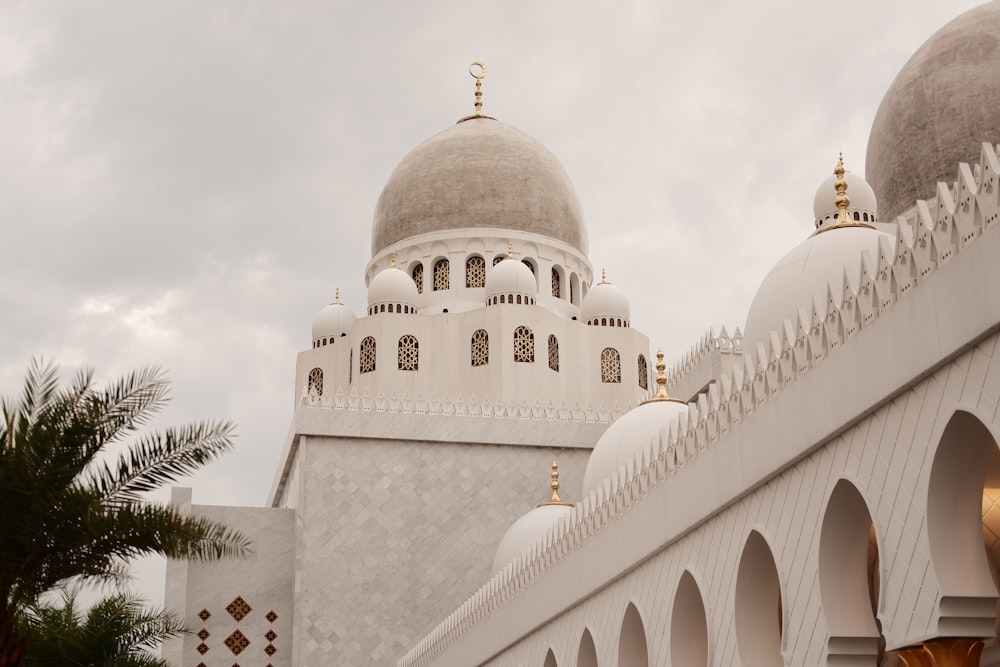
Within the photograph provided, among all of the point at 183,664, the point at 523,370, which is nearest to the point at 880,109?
the point at 523,370

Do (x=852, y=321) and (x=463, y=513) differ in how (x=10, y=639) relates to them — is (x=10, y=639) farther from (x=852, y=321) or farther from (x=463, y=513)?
(x=463, y=513)

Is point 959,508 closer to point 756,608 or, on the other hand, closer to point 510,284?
point 756,608

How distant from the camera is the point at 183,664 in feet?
73.9

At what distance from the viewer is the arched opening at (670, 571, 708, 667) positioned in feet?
40.2

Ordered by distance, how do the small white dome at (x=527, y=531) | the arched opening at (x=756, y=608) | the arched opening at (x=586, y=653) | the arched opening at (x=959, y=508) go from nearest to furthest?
the arched opening at (x=959, y=508) → the arched opening at (x=756, y=608) → the arched opening at (x=586, y=653) → the small white dome at (x=527, y=531)

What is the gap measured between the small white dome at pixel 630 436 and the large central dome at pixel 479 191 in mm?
11592

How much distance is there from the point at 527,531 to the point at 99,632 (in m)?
7.47

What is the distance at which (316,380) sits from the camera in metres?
28.1

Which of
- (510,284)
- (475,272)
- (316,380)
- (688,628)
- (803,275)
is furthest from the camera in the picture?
(475,272)

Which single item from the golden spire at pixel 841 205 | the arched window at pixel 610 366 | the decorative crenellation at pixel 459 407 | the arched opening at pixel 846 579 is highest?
the arched window at pixel 610 366

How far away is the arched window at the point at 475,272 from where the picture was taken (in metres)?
29.0

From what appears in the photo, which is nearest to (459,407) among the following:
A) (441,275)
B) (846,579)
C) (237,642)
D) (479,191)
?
(441,275)

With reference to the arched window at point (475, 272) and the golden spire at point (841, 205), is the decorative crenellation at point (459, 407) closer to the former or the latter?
the arched window at point (475, 272)

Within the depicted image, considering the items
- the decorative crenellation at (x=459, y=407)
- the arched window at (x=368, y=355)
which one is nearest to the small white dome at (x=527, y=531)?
the decorative crenellation at (x=459, y=407)
